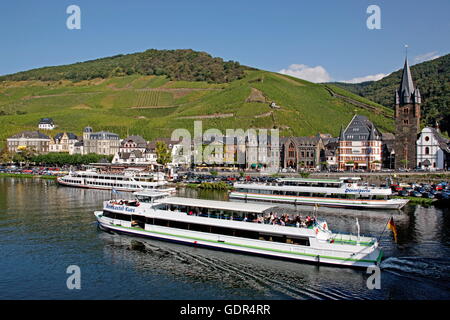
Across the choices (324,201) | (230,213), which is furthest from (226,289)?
(324,201)

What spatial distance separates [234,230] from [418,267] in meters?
15.4

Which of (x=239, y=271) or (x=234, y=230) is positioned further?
(x=234, y=230)

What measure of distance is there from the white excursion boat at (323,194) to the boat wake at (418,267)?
23518 mm

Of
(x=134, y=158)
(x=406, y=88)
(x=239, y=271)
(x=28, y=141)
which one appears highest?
(x=406, y=88)

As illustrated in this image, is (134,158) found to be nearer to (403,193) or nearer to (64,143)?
(64,143)

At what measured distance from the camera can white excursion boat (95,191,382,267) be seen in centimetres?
3169

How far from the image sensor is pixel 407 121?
322 feet

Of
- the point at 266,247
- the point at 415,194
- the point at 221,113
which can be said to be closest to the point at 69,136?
the point at 221,113

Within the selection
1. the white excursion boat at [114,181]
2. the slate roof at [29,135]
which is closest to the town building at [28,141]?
the slate roof at [29,135]

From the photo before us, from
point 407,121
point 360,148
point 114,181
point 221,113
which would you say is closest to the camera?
point 114,181

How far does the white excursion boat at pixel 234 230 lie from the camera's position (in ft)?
104

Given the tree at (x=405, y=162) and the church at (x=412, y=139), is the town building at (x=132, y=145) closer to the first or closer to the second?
the church at (x=412, y=139)
